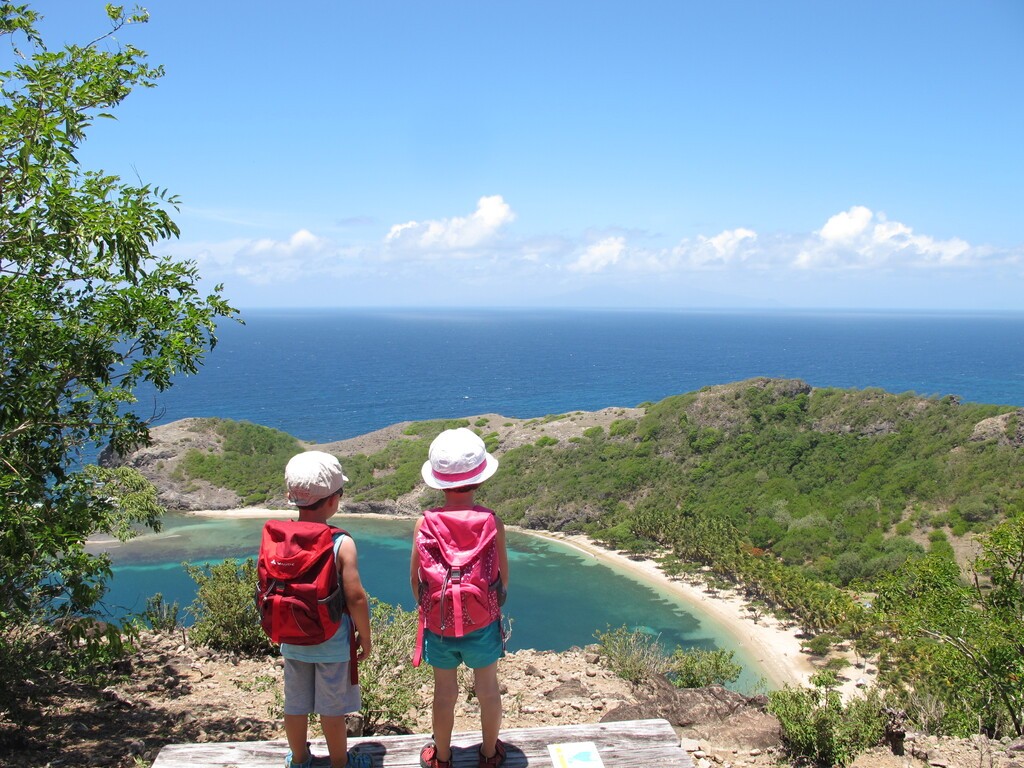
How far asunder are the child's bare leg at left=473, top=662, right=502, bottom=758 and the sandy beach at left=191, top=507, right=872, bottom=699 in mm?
16901

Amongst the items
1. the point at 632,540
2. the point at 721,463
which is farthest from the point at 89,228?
the point at 721,463

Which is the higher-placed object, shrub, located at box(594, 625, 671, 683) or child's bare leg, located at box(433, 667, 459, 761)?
child's bare leg, located at box(433, 667, 459, 761)

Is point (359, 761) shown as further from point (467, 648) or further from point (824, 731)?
point (824, 731)

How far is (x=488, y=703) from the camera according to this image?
3857mm

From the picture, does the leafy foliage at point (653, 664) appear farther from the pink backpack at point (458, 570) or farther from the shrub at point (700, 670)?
the pink backpack at point (458, 570)

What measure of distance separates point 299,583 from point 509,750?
1.77 meters

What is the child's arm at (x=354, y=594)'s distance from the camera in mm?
3572

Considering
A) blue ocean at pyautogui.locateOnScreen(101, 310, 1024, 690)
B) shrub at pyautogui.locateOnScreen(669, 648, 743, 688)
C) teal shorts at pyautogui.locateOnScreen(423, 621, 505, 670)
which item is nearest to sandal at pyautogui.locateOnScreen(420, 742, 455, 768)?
teal shorts at pyautogui.locateOnScreen(423, 621, 505, 670)

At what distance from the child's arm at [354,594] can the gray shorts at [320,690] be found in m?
0.15

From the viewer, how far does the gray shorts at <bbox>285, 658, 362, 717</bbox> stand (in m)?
3.73

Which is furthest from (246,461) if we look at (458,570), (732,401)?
(458,570)

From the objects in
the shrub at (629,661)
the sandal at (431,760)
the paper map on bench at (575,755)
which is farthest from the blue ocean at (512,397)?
the shrub at (629,661)

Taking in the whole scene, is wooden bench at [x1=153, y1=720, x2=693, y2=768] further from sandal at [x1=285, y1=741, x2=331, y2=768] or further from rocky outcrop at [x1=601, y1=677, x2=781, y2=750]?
rocky outcrop at [x1=601, y1=677, x2=781, y2=750]

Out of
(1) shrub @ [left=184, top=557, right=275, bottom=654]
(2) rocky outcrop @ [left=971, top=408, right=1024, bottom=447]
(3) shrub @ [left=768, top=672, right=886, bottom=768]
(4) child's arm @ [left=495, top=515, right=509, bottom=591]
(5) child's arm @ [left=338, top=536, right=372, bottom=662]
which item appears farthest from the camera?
(2) rocky outcrop @ [left=971, top=408, right=1024, bottom=447]
